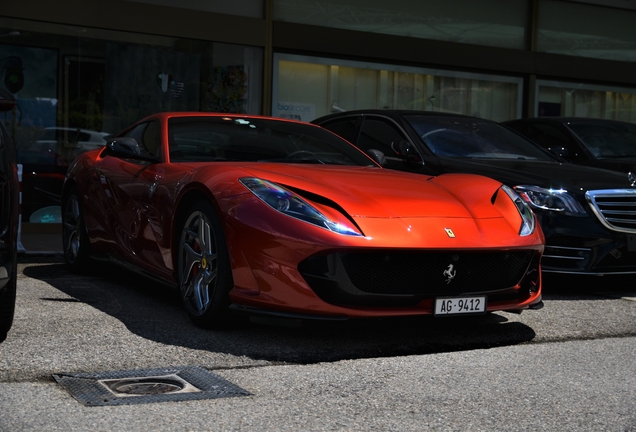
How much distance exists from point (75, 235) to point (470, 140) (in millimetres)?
3551

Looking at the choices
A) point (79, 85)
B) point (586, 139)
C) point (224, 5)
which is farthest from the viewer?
point (224, 5)

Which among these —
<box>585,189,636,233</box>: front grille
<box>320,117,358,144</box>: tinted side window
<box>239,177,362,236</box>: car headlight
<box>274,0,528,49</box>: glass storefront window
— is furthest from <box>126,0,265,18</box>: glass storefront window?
<box>239,177,362,236</box>: car headlight

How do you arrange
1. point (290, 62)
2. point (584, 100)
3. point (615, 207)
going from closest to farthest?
point (615, 207)
point (290, 62)
point (584, 100)

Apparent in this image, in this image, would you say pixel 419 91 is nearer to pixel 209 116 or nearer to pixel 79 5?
pixel 79 5

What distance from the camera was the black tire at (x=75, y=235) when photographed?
24.8ft

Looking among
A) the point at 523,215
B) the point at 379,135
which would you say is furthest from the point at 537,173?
the point at 523,215

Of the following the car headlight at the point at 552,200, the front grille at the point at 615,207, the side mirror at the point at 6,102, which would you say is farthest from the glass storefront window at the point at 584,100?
the side mirror at the point at 6,102

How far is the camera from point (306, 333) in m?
5.43

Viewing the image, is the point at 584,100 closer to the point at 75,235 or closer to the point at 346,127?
the point at 346,127

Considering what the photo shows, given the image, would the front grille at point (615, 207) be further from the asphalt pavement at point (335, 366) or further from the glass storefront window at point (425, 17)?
the glass storefront window at point (425, 17)

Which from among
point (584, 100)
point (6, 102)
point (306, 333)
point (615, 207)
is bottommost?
point (306, 333)

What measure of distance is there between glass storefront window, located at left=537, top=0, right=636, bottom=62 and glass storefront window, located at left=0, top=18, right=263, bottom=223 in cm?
564

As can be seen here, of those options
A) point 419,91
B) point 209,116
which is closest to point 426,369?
point 209,116

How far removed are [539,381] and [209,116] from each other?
3.27 metres
